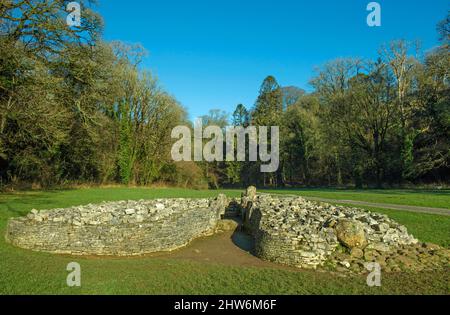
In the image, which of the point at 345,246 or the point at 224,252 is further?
the point at 224,252

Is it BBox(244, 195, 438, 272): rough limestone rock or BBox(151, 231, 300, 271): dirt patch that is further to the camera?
BBox(151, 231, 300, 271): dirt patch

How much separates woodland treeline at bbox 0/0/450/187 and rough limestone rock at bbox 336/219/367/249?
1425 cm

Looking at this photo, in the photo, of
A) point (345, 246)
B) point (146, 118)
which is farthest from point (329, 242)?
point (146, 118)

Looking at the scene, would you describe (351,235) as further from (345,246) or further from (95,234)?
(95,234)

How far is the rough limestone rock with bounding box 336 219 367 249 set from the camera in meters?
9.15

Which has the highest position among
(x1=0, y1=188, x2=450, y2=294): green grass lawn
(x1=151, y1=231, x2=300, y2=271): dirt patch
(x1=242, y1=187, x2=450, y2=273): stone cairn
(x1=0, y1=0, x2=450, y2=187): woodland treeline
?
(x1=0, y1=0, x2=450, y2=187): woodland treeline

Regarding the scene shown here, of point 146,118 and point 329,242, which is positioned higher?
point 146,118

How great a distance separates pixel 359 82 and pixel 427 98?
6562 millimetres

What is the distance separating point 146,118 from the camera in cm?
3659

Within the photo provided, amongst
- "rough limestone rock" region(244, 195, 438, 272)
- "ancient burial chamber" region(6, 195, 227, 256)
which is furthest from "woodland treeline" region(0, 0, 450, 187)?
"rough limestone rock" region(244, 195, 438, 272)

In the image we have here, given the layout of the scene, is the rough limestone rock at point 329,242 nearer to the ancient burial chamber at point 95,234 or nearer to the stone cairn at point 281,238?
the stone cairn at point 281,238

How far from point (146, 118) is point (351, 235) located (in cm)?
3094

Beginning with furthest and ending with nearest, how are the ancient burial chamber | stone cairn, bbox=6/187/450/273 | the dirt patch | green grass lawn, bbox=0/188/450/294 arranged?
1. the ancient burial chamber
2. the dirt patch
3. stone cairn, bbox=6/187/450/273
4. green grass lawn, bbox=0/188/450/294

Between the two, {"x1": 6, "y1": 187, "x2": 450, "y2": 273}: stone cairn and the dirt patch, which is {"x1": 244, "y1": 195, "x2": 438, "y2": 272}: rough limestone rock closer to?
{"x1": 6, "y1": 187, "x2": 450, "y2": 273}: stone cairn
